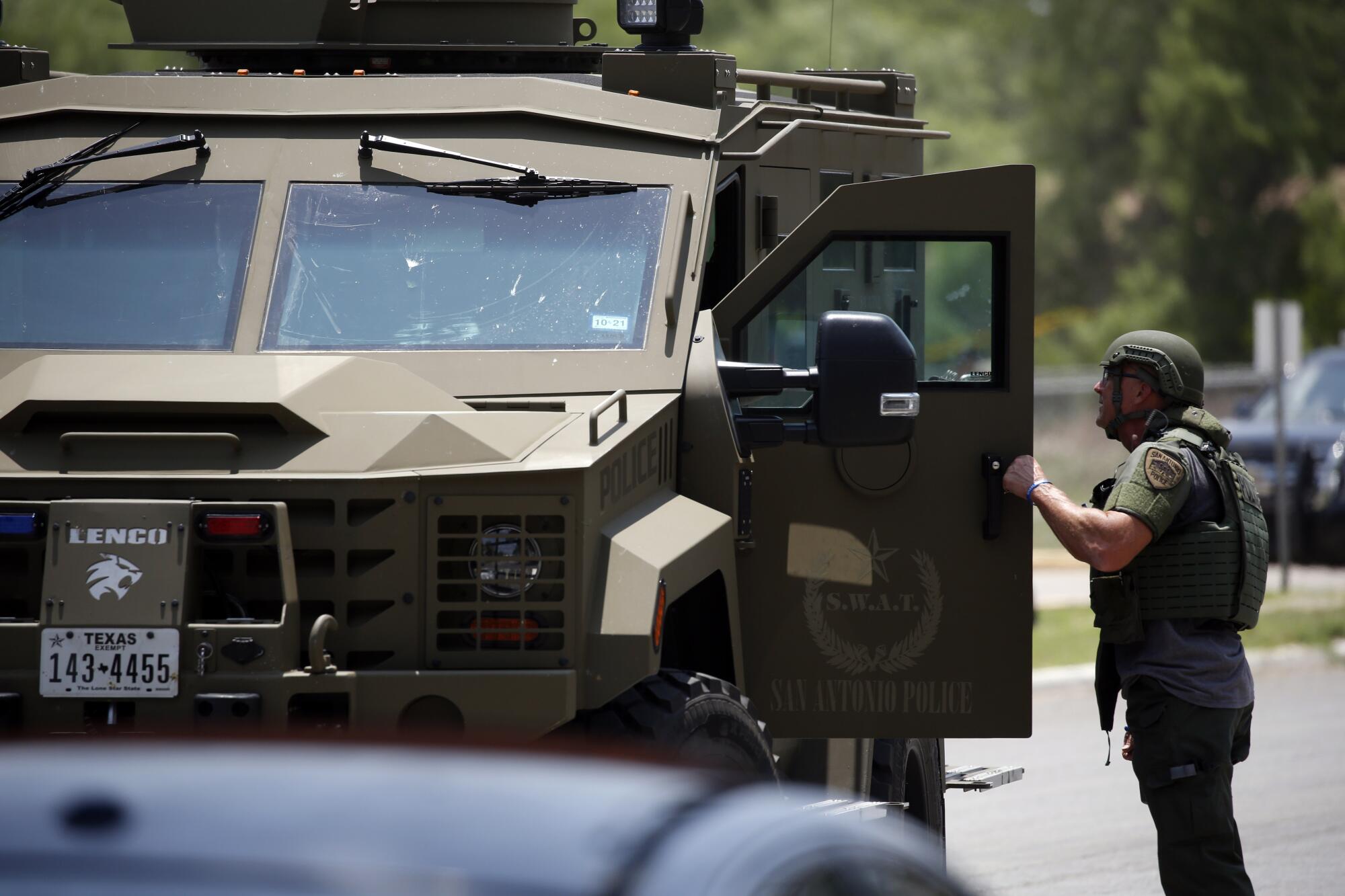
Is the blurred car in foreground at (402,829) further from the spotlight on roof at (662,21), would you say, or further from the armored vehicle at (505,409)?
the spotlight on roof at (662,21)

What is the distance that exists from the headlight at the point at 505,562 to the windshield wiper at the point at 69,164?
1904 millimetres

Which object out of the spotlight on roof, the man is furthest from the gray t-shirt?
the spotlight on roof

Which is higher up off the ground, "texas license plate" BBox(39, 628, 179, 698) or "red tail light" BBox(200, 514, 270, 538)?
"red tail light" BBox(200, 514, 270, 538)

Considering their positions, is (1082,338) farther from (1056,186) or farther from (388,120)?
(388,120)

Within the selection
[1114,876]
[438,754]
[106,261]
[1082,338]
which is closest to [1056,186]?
[1082,338]

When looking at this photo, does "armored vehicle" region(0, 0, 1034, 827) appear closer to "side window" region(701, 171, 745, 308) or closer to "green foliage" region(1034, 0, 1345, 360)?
"side window" region(701, 171, 745, 308)

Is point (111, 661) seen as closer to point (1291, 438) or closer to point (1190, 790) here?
point (1190, 790)

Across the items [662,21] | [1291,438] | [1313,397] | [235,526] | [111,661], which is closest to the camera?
[111,661]

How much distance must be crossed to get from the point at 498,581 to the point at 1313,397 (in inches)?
771

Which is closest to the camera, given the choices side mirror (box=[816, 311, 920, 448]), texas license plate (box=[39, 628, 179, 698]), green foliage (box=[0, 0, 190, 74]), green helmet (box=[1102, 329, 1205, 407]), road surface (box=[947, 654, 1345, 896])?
texas license plate (box=[39, 628, 179, 698])

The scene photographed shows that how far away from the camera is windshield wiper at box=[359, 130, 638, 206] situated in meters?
5.97

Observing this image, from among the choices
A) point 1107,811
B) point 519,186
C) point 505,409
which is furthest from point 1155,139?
point 505,409

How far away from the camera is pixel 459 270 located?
5.86m

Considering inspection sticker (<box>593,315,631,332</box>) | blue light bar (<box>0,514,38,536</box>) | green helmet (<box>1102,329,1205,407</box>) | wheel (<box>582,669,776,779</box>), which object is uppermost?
inspection sticker (<box>593,315,631,332</box>)
